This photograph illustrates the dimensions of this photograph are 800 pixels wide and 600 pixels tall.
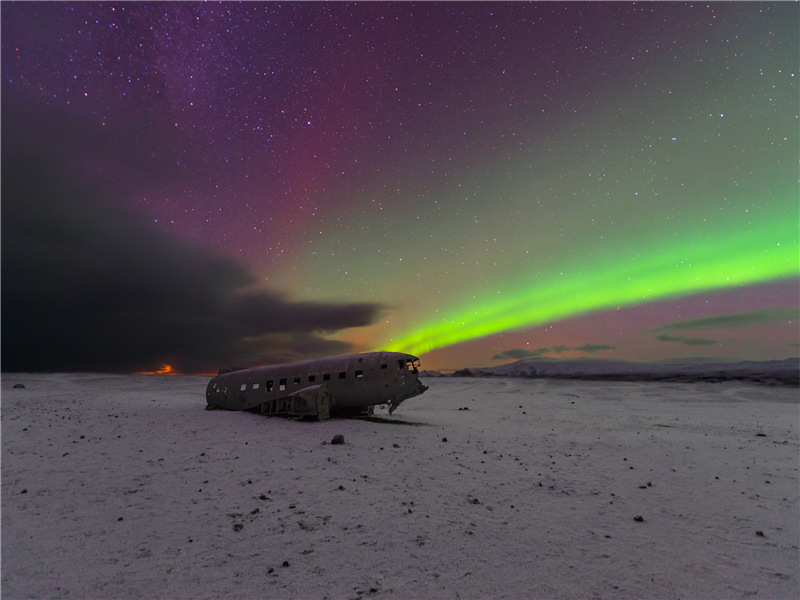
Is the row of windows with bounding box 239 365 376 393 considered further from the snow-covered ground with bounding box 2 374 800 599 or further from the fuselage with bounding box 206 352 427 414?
the snow-covered ground with bounding box 2 374 800 599

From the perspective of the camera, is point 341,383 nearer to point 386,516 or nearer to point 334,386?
point 334,386

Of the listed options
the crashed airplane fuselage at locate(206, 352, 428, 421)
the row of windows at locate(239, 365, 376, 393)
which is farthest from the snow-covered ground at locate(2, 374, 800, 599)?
the row of windows at locate(239, 365, 376, 393)

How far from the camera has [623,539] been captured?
328 inches

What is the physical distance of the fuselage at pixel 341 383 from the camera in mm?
22594

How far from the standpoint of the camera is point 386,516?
9141 millimetres

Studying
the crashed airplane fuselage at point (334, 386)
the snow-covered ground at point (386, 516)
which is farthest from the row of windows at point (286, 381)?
the snow-covered ground at point (386, 516)

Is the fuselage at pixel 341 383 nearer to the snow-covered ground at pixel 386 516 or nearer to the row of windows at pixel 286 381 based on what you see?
the row of windows at pixel 286 381

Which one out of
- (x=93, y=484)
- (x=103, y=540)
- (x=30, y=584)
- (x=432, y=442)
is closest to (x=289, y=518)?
(x=103, y=540)

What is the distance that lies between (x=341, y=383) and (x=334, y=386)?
50cm

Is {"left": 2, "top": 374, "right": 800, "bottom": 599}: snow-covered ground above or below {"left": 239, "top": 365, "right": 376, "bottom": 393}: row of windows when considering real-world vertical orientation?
below

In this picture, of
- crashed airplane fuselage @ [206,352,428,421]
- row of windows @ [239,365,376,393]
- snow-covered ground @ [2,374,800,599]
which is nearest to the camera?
snow-covered ground @ [2,374,800,599]

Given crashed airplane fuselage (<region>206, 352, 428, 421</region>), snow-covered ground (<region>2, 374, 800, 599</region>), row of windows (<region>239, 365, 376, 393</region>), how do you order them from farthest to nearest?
row of windows (<region>239, 365, 376, 393</region>), crashed airplane fuselage (<region>206, 352, 428, 421</region>), snow-covered ground (<region>2, 374, 800, 599</region>)

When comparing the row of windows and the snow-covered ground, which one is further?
the row of windows

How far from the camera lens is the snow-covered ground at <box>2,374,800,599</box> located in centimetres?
660
